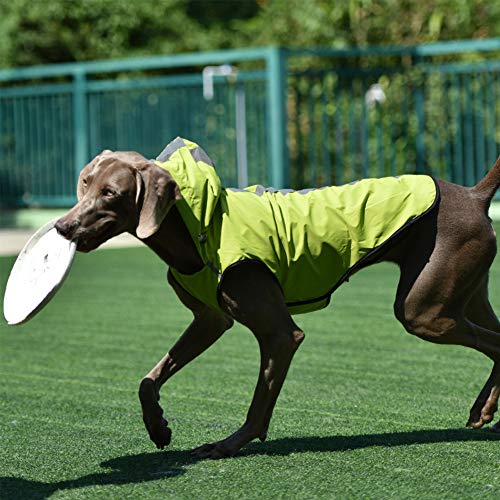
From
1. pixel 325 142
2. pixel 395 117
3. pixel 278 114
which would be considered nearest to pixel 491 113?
pixel 395 117

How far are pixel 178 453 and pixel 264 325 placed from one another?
0.68 m

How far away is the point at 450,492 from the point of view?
425cm

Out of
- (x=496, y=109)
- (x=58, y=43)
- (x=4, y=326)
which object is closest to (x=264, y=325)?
(x=4, y=326)

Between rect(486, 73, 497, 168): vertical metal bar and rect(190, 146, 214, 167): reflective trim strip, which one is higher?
rect(190, 146, 214, 167): reflective trim strip

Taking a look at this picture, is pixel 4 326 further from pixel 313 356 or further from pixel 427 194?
pixel 427 194

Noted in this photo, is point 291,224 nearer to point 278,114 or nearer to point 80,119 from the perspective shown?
point 278,114

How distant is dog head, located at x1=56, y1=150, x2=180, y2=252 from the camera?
15.3 feet

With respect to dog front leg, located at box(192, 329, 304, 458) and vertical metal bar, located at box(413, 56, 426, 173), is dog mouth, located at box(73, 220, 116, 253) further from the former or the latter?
vertical metal bar, located at box(413, 56, 426, 173)

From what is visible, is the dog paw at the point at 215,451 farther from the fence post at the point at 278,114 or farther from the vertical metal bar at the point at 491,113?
the vertical metal bar at the point at 491,113

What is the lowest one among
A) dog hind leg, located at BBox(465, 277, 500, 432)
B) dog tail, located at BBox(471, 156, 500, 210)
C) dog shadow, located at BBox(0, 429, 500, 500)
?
dog shadow, located at BBox(0, 429, 500, 500)

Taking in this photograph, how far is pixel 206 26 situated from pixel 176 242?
2468cm

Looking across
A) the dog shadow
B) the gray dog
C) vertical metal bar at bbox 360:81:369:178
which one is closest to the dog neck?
the gray dog

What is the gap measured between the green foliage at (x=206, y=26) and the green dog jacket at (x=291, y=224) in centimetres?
1457

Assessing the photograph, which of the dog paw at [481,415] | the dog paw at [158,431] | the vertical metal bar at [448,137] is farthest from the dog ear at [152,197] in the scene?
the vertical metal bar at [448,137]
